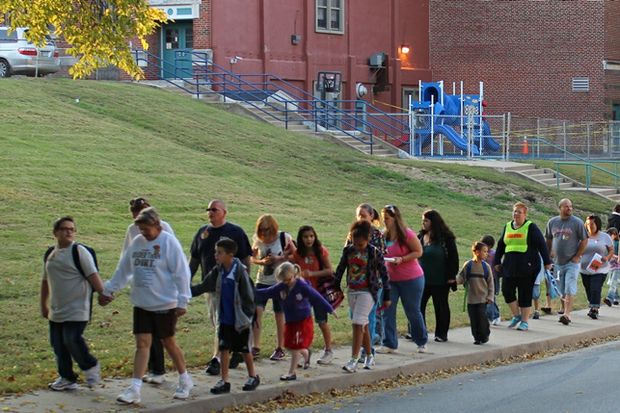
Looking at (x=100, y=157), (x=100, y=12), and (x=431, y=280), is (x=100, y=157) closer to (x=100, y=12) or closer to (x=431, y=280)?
(x=100, y=12)

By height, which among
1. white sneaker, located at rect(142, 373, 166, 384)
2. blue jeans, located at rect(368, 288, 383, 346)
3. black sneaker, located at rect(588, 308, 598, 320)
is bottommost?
black sneaker, located at rect(588, 308, 598, 320)

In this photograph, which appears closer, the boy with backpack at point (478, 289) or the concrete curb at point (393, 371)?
the concrete curb at point (393, 371)

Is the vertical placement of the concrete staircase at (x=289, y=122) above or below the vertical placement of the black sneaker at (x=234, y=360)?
above

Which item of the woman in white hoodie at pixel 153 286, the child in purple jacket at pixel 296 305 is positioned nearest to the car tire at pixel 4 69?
the child in purple jacket at pixel 296 305

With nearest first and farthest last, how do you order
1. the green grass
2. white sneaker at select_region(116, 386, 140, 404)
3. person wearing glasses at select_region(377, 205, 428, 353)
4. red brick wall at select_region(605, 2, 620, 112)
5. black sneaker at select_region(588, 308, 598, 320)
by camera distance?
white sneaker at select_region(116, 386, 140, 404)
person wearing glasses at select_region(377, 205, 428, 353)
the green grass
black sneaker at select_region(588, 308, 598, 320)
red brick wall at select_region(605, 2, 620, 112)

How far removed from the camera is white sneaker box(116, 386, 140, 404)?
1116 centimetres

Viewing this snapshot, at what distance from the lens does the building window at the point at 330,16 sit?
161 feet

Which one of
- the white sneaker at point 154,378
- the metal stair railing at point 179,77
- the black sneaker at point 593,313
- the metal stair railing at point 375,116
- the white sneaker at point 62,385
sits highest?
the metal stair railing at point 179,77

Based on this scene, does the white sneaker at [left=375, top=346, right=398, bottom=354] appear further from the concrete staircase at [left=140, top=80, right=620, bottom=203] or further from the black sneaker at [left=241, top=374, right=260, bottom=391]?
the concrete staircase at [left=140, top=80, right=620, bottom=203]

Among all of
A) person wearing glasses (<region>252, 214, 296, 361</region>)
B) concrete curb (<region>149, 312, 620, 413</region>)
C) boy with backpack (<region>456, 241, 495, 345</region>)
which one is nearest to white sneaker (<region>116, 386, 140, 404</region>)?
concrete curb (<region>149, 312, 620, 413</region>)

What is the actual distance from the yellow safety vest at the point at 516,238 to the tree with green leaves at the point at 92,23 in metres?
5.80

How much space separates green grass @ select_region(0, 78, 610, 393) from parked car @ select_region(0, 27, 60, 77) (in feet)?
12.3

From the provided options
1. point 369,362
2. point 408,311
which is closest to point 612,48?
point 408,311

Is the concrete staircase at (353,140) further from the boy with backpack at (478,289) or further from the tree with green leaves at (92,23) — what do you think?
the boy with backpack at (478,289)
